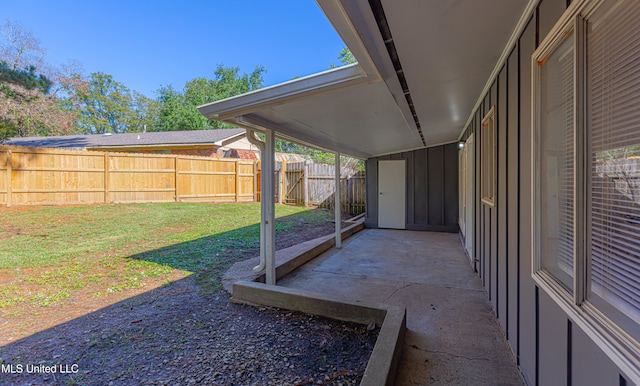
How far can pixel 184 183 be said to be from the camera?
11109mm

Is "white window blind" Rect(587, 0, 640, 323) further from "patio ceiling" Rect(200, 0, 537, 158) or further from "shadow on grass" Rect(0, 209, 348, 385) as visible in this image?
"shadow on grass" Rect(0, 209, 348, 385)

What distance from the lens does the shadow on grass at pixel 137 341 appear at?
198 cm

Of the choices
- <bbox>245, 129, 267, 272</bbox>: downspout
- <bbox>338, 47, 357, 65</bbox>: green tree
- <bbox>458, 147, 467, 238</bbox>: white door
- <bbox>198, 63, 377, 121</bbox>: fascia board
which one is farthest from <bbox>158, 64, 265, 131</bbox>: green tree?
<bbox>198, 63, 377, 121</bbox>: fascia board

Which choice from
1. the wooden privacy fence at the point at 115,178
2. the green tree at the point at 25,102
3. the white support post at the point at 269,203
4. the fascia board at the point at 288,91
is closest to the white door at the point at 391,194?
the white support post at the point at 269,203

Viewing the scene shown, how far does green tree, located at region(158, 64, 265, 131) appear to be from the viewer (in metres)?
24.8

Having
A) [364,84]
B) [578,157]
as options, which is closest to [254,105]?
[364,84]

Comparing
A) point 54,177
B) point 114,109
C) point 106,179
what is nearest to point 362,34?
point 106,179

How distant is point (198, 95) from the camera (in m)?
27.5

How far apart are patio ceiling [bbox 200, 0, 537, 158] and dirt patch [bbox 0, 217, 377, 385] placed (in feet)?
6.45

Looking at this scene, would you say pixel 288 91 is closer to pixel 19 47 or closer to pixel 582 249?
pixel 582 249

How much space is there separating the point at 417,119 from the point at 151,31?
80.6 feet

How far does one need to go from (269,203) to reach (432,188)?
5384 mm

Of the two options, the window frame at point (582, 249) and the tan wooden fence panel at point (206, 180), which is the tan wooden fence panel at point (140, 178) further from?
the window frame at point (582, 249)

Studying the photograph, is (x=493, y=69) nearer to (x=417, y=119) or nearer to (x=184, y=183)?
(x=417, y=119)
